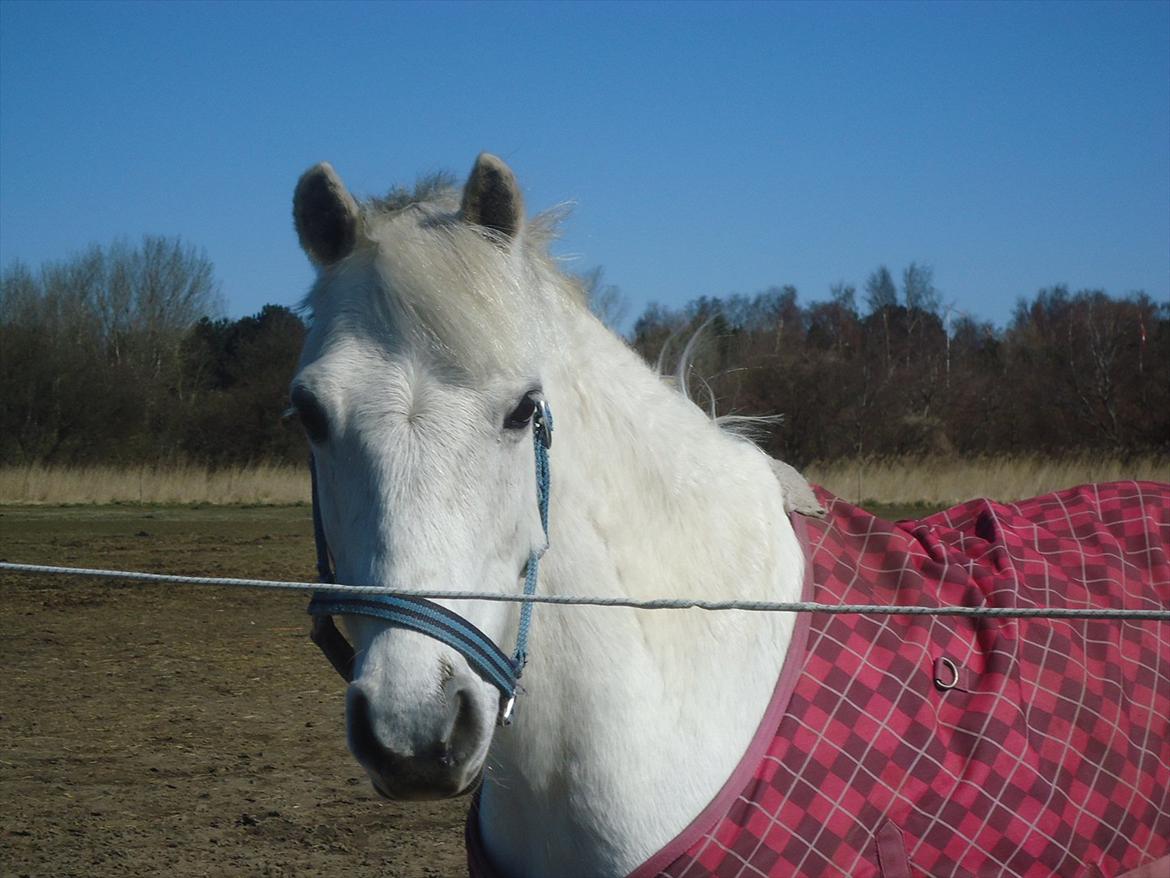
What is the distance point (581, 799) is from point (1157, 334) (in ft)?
65.3

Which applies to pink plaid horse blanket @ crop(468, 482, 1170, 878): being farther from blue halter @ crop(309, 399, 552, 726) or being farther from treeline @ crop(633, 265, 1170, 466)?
A: treeline @ crop(633, 265, 1170, 466)

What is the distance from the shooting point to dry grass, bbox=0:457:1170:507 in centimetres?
1370

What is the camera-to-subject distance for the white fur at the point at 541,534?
1635 mm

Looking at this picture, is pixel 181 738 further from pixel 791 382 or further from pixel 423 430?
pixel 791 382

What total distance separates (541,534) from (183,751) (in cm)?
401

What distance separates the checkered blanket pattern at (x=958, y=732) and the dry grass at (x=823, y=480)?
11644 millimetres

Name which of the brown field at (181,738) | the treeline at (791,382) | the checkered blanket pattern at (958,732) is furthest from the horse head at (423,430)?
the treeline at (791,382)

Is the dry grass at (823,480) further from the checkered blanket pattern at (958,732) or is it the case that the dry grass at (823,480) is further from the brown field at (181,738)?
the checkered blanket pattern at (958,732)

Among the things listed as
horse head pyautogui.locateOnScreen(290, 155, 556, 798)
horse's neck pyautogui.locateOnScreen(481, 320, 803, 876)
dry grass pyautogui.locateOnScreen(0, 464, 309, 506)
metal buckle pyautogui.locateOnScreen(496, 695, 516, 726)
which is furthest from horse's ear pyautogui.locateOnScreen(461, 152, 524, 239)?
dry grass pyautogui.locateOnScreen(0, 464, 309, 506)

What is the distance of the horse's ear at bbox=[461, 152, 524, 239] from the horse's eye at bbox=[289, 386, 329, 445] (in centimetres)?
46

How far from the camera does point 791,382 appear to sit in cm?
1906

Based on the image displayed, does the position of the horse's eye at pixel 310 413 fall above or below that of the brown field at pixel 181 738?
above

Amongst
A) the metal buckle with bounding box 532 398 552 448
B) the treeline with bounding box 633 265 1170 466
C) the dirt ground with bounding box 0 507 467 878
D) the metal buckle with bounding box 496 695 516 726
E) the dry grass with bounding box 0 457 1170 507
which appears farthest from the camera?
the treeline with bounding box 633 265 1170 466

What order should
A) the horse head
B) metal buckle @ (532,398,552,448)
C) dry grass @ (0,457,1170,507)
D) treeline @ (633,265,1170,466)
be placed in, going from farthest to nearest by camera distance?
1. treeline @ (633,265,1170,466)
2. dry grass @ (0,457,1170,507)
3. metal buckle @ (532,398,552,448)
4. the horse head
